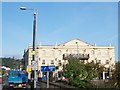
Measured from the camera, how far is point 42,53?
117875 millimetres

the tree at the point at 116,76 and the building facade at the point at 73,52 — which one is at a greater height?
the building facade at the point at 73,52

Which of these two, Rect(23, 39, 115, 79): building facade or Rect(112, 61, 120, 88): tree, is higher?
Rect(23, 39, 115, 79): building facade

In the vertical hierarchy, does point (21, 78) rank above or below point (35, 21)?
below

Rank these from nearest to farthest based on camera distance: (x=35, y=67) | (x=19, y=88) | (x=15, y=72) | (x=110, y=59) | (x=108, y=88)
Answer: (x=108, y=88) → (x=35, y=67) → (x=19, y=88) → (x=15, y=72) → (x=110, y=59)

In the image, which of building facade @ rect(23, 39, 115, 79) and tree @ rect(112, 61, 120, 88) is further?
building facade @ rect(23, 39, 115, 79)

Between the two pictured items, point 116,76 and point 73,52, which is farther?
point 73,52

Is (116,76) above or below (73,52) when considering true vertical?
below

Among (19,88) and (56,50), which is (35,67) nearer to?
(19,88)

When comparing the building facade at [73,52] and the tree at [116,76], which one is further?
the building facade at [73,52]

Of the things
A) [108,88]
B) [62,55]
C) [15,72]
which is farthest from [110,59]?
[108,88]

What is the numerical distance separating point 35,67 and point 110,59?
9007 centimetres

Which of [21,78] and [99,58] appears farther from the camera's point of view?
[99,58]

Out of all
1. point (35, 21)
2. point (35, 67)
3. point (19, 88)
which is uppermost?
point (35, 21)

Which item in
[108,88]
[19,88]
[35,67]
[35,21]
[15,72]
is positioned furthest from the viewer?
[15,72]
